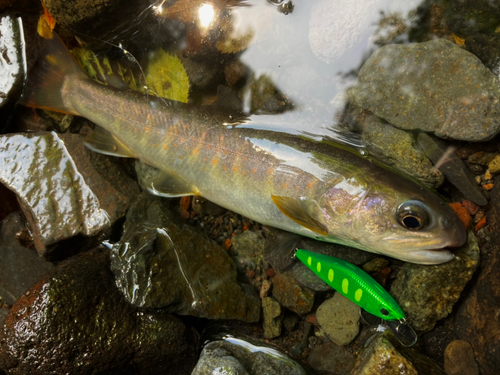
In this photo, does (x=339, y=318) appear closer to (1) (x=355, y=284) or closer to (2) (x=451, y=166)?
(1) (x=355, y=284)

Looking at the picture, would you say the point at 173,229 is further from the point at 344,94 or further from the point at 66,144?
the point at 344,94

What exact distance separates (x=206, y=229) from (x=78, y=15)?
247 centimetres

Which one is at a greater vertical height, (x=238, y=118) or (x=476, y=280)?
(x=238, y=118)

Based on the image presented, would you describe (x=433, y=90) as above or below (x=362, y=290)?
above

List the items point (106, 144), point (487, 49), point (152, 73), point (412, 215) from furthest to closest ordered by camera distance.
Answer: point (152, 73) < point (106, 144) < point (487, 49) < point (412, 215)

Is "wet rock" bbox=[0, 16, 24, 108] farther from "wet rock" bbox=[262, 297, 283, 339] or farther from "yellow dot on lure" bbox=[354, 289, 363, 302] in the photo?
"yellow dot on lure" bbox=[354, 289, 363, 302]

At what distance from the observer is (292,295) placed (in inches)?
123

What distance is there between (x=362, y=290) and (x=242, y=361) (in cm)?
121

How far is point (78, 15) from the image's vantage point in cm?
320

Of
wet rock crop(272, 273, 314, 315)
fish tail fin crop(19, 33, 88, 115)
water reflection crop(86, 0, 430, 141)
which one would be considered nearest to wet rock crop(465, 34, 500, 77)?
water reflection crop(86, 0, 430, 141)

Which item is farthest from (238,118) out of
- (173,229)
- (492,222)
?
(492,222)

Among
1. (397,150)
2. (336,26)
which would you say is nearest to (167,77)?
(336,26)

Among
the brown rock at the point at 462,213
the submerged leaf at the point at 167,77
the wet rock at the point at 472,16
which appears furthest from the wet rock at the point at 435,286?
the submerged leaf at the point at 167,77

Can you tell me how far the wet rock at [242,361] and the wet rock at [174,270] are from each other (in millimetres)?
252
